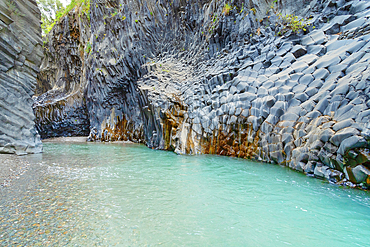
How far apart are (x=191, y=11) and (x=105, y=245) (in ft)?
55.1

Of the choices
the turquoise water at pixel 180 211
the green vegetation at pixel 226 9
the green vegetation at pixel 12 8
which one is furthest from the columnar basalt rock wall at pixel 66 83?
the turquoise water at pixel 180 211

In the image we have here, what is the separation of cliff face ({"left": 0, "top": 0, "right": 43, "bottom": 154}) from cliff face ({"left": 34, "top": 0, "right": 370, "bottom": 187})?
22.0ft

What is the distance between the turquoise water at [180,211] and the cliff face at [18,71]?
18.1 ft

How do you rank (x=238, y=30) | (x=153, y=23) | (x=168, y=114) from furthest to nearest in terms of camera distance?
1. (x=153, y=23)
2. (x=168, y=114)
3. (x=238, y=30)

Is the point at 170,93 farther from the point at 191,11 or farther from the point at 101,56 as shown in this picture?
the point at 101,56

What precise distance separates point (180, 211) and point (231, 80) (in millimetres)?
8370

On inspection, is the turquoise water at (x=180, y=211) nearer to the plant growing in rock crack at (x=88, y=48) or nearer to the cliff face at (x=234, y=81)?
the cliff face at (x=234, y=81)

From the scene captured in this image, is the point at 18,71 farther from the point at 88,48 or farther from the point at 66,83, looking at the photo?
the point at 66,83

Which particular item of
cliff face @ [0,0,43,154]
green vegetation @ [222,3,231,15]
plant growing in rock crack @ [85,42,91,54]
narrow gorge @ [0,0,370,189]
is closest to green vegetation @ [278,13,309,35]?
narrow gorge @ [0,0,370,189]

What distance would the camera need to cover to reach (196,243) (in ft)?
9.01

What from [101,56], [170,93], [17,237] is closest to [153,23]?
[101,56]

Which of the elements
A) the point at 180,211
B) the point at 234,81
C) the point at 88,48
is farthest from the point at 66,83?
the point at 180,211

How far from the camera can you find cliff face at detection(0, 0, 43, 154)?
376 inches

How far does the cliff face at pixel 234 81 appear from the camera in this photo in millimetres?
5754
